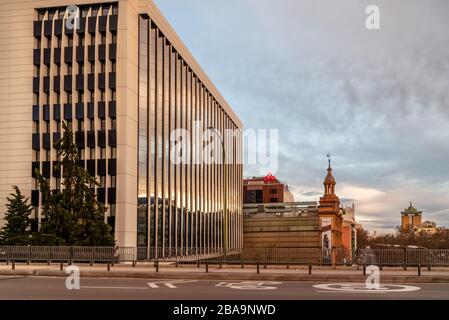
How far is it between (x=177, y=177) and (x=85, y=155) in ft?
47.4

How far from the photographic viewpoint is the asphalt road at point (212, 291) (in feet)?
53.6

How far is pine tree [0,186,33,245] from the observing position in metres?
42.9

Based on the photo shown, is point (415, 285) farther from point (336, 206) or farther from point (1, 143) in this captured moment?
point (336, 206)

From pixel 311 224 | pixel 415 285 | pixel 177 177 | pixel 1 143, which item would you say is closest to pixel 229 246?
pixel 311 224

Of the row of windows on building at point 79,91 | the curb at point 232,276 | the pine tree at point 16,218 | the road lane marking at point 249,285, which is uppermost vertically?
the row of windows on building at point 79,91

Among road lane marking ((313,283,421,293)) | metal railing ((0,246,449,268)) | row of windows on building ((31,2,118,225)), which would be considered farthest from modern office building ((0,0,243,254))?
road lane marking ((313,283,421,293))

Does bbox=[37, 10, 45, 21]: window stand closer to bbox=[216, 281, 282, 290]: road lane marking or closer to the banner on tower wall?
bbox=[216, 281, 282, 290]: road lane marking

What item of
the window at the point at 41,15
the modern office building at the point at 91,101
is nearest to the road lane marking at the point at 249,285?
the modern office building at the point at 91,101

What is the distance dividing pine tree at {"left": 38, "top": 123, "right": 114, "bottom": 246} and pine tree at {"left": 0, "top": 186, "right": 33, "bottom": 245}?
3242 mm

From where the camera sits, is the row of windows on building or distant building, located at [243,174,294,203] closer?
the row of windows on building

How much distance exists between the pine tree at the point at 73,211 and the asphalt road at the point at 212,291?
1737cm

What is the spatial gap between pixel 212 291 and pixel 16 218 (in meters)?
31.8

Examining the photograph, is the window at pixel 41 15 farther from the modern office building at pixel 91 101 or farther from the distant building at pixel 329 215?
the distant building at pixel 329 215

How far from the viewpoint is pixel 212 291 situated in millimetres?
18109
